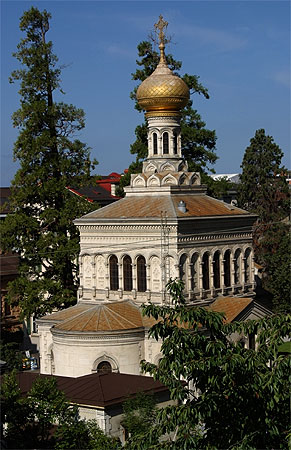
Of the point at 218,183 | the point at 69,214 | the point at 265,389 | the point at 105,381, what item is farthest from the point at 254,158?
the point at 265,389

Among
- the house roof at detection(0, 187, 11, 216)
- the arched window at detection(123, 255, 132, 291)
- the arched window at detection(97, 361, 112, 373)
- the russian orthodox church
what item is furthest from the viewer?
the house roof at detection(0, 187, 11, 216)

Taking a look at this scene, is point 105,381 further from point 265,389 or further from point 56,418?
point 265,389

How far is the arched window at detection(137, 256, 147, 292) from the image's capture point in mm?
33656

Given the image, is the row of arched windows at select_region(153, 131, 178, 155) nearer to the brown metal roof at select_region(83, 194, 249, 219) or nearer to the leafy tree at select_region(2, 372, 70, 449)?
the brown metal roof at select_region(83, 194, 249, 219)

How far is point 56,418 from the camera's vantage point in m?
21.0

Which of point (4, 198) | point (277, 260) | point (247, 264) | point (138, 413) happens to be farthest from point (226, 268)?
point (4, 198)

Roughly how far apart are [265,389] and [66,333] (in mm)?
16778

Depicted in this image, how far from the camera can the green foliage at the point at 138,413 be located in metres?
22.3

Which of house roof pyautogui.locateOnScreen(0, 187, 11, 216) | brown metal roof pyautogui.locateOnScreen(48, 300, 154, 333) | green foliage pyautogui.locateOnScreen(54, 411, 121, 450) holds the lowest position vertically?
green foliage pyautogui.locateOnScreen(54, 411, 121, 450)

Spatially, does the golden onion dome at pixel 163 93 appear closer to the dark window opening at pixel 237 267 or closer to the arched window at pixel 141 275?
the dark window opening at pixel 237 267

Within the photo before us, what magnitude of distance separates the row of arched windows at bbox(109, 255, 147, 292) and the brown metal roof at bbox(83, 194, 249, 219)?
→ 1.69 meters

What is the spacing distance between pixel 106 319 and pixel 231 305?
526 centimetres

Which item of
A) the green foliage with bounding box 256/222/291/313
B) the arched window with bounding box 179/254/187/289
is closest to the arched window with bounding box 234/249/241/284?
the arched window with bounding box 179/254/187/289

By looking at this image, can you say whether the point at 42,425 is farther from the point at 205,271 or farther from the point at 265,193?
the point at 265,193
